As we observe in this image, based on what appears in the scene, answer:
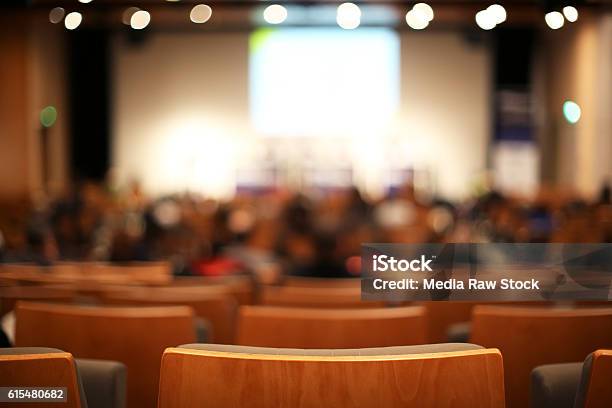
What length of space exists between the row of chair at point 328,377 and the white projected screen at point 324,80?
529 inches

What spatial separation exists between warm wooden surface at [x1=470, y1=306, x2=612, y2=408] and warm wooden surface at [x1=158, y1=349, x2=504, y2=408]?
60cm

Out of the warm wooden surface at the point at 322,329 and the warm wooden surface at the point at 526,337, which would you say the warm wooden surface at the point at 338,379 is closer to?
the warm wooden surface at the point at 526,337

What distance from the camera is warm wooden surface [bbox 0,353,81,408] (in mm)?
1408

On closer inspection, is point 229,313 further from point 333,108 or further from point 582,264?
point 333,108

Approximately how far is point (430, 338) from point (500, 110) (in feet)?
43.3

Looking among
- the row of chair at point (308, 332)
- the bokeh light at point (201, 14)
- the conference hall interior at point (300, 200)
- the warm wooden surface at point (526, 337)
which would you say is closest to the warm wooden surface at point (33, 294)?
the conference hall interior at point (300, 200)

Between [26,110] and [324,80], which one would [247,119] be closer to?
[324,80]

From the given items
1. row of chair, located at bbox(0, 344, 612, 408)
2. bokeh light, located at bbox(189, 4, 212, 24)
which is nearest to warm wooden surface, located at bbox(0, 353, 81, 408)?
row of chair, located at bbox(0, 344, 612, 408)

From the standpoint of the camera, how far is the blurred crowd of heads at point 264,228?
4930 millimetres

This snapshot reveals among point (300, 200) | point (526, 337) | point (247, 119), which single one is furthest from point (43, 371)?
point (247, 119)

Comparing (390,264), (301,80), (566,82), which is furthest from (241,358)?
(301,80)

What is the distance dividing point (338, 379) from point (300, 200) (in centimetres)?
913

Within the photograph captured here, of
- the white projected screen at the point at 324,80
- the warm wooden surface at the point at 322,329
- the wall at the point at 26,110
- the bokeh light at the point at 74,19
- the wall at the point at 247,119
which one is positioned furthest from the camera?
the wall at the point at 247,119

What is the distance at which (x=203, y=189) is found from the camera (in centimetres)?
1584
